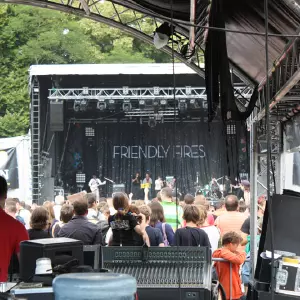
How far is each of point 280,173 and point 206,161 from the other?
15441 millimetres

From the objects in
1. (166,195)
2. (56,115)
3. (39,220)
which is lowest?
(39,220)

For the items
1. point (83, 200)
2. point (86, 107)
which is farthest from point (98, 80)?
point (83, 200)

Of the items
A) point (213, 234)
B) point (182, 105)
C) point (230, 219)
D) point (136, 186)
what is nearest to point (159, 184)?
point (136, 186)

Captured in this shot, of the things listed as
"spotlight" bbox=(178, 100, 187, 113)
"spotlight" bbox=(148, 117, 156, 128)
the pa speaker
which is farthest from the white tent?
"spotlight" bbox=(178, 100, 187, 113)

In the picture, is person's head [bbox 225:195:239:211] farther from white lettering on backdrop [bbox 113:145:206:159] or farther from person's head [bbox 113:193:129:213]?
white lettering on backdrop [bbox 113:145:206:159]

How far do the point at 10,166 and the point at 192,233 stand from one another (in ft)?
45.2

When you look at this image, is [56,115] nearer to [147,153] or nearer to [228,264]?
[147,153]

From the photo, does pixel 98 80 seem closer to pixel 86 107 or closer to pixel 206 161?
pixel 86 107

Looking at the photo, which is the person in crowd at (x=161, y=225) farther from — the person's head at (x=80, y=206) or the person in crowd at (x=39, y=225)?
the person in crowd at (x=39, y=225)

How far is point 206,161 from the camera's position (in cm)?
2388

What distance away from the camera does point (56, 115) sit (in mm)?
20547

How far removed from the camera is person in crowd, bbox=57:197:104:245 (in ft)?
21.1

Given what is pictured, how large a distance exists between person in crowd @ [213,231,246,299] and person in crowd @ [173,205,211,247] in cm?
22

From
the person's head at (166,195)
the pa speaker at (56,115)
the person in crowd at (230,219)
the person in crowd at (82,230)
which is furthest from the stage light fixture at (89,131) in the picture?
the person in crowd at (82,230)
